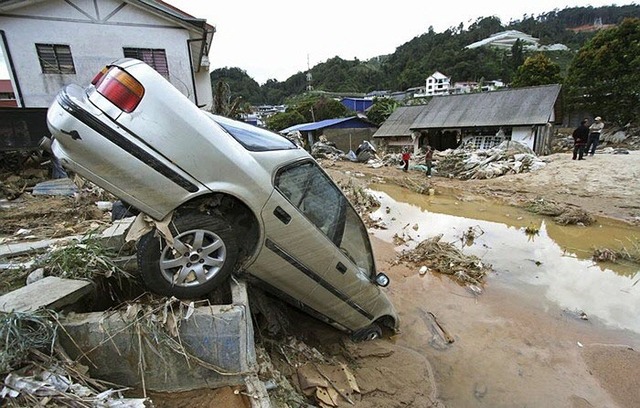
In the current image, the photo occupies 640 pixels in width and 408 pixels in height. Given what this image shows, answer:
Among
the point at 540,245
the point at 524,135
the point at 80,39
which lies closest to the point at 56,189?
the point at 80,39

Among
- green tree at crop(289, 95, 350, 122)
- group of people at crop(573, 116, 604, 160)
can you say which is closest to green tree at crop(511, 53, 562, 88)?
group of people at crop(573, 116, 604, 160)

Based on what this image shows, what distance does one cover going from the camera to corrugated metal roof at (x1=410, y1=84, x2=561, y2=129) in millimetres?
20172

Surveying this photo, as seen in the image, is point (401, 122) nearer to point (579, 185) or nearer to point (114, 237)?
point (579, 185)

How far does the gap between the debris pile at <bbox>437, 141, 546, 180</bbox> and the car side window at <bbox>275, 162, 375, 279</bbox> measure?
15236 mm

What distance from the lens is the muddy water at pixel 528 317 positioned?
372 cm

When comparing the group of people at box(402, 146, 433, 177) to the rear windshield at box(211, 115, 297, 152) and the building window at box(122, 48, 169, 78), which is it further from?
the rear windshield at box(211, 115, 297, 152)

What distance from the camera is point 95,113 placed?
2.12 meters

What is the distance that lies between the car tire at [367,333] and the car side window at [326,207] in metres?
0.88

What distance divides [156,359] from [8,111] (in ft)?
33.8

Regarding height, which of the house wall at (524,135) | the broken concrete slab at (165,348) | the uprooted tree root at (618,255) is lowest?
the uprooted tree root at (618,255)

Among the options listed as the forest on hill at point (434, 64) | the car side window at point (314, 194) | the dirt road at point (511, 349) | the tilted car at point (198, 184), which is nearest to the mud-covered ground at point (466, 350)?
the dirt road at point (511, 349)

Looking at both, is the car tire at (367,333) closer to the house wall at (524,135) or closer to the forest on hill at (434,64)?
the house wall at (524,135)

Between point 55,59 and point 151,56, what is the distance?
132 inches

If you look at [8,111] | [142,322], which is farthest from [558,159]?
[8,111]
